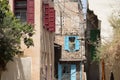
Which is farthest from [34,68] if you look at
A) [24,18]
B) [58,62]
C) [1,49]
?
[58,62]

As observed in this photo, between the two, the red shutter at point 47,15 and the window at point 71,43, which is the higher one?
the red shutter at point 47,15

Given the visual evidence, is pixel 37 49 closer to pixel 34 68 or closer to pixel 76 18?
pixel 34 68

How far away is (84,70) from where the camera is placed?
47.4 meters

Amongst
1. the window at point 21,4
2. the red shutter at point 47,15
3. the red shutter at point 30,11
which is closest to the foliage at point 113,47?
the red shutter at point 30,11

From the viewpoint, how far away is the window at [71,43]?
46.5 m

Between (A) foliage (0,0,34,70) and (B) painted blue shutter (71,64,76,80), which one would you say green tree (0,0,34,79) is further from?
(B) painted blue shutter (71,64,76,80)

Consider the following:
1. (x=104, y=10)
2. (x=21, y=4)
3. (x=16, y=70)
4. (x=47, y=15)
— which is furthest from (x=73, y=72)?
(x=16, y=70)

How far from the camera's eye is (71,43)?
4644 centimetres

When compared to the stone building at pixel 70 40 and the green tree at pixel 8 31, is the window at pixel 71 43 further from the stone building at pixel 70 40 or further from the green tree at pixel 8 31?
the green tree at pixel 8 31

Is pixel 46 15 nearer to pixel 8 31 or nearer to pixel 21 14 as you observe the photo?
pixel 21 14

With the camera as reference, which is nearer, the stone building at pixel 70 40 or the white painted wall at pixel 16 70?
the white painted wall at pixel 16 70

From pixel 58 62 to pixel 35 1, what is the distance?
14.9m

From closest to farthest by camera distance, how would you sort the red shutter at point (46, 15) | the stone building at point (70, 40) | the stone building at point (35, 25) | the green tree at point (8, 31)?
1. the green tree at point (8, 31)
2. the stone building at point (35, 25)
3. the red shutter at point (46, 15)
4. the stone building at point (70, 40)

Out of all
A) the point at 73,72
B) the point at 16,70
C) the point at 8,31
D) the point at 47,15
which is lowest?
the point at 73,72
